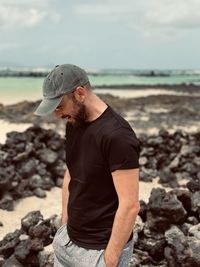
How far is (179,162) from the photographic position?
12.4 metres

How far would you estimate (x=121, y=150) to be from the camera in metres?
3.37

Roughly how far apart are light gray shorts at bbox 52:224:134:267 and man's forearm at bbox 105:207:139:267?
0.12m

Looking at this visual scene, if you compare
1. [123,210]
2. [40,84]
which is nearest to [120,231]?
[123,210]

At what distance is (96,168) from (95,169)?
12 millimetres

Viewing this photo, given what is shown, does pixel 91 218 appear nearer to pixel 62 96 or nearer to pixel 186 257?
pixel 62 96

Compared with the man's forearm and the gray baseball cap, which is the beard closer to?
the gray baseball cap

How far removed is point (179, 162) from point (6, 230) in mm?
5334

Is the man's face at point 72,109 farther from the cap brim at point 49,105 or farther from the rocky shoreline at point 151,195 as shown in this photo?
the rocky shoreline at point 151,195

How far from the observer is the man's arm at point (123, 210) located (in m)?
3.42

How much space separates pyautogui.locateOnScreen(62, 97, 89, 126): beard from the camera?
3.52 meters

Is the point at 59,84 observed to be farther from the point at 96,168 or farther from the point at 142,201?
the point at 142,201

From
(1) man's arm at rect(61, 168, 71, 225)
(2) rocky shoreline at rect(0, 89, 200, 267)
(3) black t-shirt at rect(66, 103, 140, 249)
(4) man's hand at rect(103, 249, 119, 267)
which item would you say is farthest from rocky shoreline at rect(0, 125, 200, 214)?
(4) man's hand at rect(103, 249, 119, 267)

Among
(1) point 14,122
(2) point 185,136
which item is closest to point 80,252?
(2) point 185,136

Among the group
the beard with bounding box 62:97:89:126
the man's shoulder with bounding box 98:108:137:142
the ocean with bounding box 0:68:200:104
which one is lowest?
the ocean with bounding box 0:68:200:104
